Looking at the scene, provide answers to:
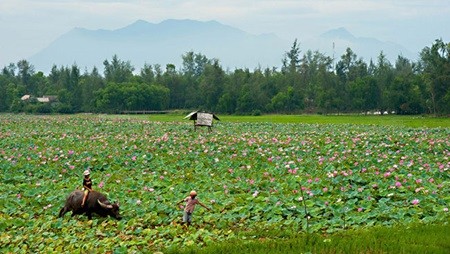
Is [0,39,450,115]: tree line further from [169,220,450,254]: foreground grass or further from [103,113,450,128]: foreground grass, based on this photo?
[169,220,450,254]: foreground grass

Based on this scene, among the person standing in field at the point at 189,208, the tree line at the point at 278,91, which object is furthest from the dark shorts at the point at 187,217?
the tree line at the point at 278,91

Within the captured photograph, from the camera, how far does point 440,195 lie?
10859mm

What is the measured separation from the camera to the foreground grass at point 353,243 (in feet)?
25.8

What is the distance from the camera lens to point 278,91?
3103 inches

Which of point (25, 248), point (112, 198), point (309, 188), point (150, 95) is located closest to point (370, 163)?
point (309, 188)

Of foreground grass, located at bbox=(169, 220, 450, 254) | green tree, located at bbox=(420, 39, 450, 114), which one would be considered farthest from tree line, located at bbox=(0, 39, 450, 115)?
foreground grass, located at bbox=(169, 220, 450, 254)

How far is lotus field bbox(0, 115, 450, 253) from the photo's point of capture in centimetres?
923

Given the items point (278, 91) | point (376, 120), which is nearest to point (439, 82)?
point (376, 120)

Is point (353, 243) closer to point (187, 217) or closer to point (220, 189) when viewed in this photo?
point (187, 217)

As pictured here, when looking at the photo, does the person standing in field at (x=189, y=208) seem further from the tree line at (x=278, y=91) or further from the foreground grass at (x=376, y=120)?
the tree line at (x=278, y=91)

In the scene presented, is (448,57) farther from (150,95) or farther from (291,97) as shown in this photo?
(150,95)

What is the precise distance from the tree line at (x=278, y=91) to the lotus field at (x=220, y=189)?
4078 cm

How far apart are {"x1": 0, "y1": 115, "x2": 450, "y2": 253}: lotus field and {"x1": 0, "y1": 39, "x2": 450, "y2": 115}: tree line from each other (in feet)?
134

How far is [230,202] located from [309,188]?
2052 mm
